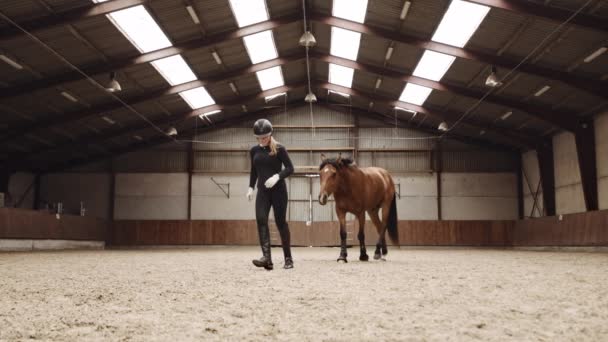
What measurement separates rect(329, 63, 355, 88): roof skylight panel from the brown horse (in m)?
13.4

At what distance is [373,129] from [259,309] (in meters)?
25.7

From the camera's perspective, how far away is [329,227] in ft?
90.2

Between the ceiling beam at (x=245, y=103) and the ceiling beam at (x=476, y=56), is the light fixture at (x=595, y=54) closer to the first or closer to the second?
the ceiling beam at (x=476, y=56)

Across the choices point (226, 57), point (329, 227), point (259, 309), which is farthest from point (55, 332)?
point (329, 227)

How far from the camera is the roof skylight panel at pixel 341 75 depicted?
23.3 m

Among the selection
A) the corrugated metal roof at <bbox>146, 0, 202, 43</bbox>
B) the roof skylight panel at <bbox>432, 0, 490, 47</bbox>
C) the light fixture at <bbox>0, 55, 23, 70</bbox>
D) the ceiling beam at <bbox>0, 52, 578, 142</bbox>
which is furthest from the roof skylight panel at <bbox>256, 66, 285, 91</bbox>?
the light fixture at <bbox>0, 55, 23, 70</bbox>

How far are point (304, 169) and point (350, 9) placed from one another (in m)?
11.6

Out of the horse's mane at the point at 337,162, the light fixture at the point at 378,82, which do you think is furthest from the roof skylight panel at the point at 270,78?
the horse's mane at the point at 337,162

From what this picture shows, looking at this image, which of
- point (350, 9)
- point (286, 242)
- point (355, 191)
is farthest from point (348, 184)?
point (350, 9)

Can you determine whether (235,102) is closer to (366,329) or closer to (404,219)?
(404,219)

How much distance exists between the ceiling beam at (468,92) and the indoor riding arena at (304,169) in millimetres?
75

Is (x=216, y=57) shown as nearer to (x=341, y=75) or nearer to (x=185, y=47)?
(x=185, y=47)

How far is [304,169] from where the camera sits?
90.3 ft

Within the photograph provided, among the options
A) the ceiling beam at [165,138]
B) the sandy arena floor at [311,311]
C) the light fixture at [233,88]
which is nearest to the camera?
the sandy arena floor at [311,311]
